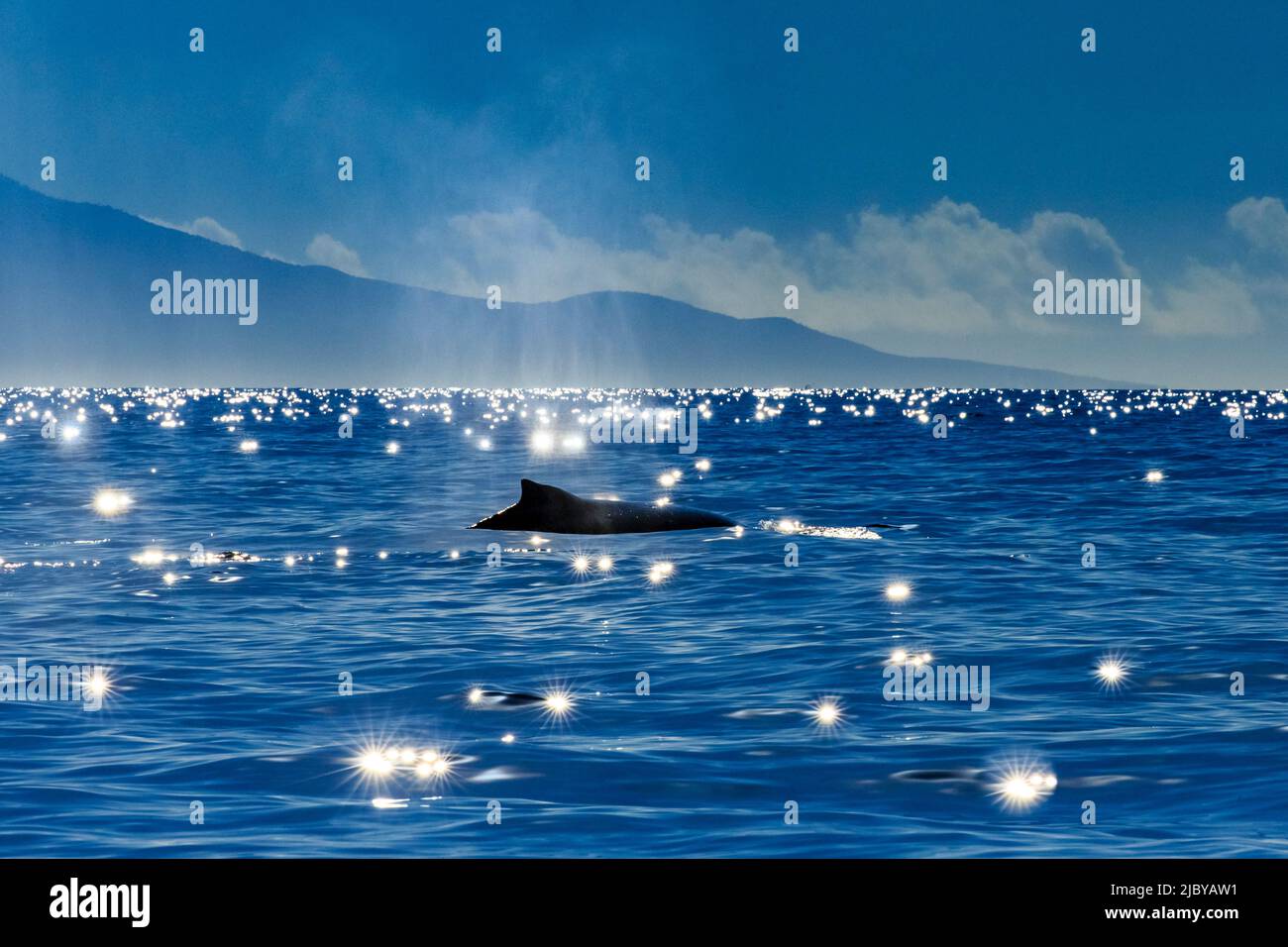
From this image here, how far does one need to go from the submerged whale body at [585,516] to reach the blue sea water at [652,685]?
1.13m

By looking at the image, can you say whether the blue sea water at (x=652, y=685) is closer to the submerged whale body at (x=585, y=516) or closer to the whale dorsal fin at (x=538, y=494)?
the submerged whale body at (x=585, y=516)

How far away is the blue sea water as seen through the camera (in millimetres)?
8875

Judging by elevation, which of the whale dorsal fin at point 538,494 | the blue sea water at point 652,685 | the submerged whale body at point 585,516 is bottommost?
the blue sea water at point 652,685

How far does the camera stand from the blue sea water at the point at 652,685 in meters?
8.88

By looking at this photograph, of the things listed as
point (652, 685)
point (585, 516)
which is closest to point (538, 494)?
point (585, 516)

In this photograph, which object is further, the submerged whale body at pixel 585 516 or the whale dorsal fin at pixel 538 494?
the whale dorsal fin at pixel 538 494

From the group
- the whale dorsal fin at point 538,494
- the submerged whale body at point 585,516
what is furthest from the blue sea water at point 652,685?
the whale dorsal fin at point 538,494

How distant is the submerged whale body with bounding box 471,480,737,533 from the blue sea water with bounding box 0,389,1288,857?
1134 millimetres

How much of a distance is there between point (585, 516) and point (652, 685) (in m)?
16.4

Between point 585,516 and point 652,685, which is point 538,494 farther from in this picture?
point 652,685

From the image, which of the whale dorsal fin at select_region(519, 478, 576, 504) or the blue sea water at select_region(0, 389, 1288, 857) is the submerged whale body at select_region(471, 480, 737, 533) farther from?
the blue sea water at select_region(0, 389, 1288, 857)
